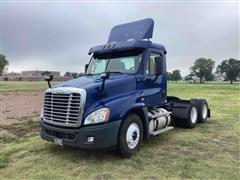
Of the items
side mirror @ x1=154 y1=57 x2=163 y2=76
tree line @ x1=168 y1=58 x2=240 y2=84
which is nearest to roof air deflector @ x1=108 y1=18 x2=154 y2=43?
side mirror @ x1=154 y1=57 x2=163 y2=76

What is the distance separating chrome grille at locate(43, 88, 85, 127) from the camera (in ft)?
19.2

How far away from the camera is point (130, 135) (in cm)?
641

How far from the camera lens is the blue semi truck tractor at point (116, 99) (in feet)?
19.1

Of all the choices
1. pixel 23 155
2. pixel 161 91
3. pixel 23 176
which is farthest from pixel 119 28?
pixel 23 176

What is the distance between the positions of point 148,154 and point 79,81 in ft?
7.55

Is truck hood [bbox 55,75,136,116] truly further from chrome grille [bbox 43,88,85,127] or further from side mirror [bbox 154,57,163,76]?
side mirror [bbox 154,57,163,76]

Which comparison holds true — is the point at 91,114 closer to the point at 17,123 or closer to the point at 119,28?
the point at 119,28

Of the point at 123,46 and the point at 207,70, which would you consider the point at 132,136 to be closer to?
the point at 123,46

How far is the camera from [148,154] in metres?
6.64

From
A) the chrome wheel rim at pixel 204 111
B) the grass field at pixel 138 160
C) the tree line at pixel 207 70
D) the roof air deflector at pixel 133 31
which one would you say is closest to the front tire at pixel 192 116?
the chrome wheel rim at pixel 204 111

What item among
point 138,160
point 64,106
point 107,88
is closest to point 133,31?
point 107,88

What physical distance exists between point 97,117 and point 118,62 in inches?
78.9

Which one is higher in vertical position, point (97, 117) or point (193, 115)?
point (97, 117)

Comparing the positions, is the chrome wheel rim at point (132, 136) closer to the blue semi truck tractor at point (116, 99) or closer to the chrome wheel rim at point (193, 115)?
the blue semi truck tractor at point (116, 99)
